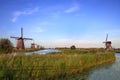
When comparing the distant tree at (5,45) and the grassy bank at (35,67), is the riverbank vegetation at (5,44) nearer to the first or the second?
the distant tree at (5,45)

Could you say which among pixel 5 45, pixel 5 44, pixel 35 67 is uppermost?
pixel 5 44

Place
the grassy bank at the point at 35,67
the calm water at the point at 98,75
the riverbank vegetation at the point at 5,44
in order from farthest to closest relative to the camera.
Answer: the riverbank vegetation at the point at 5,44 < the calm water at the point at 98,75 < the grassy bank at the point at 35,67

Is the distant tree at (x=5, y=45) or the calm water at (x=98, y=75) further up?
the distant tree at (x=5, y=45)

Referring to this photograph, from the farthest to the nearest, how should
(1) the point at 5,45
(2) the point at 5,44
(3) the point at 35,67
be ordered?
(2) the point at 5,44 → (1) the point at 5,45 → (3) the point at 35,67

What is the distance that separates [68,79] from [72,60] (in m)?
4.23

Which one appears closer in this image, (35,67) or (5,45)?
(35,67)

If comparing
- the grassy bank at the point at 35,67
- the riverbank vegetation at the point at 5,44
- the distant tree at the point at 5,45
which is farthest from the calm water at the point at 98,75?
the distant tree at the point at 5,45

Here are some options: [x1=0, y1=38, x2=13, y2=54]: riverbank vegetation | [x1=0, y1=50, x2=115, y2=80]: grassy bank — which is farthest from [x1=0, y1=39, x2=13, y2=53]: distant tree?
[x1=0, y1=50, x2=115, y2=80]: grassy bank

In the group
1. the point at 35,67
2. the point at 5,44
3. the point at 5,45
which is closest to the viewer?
the point at 35,67

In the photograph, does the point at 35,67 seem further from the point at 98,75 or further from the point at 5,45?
the point at 5,45

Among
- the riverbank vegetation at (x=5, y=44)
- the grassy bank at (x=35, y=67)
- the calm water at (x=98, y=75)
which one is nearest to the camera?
the grassy bank at (x=35, y=67)

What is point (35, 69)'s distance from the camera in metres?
12.1

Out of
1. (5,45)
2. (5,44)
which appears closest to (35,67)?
(5,45)

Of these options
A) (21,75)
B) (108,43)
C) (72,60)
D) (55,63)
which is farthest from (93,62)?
(108,43)
